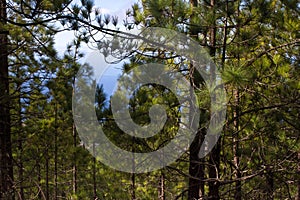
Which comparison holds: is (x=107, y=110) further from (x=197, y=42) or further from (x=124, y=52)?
(x=197, y=42)

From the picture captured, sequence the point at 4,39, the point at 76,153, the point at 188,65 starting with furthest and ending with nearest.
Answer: the point at 76,153 < the point at 4,39 < the point at 188,65

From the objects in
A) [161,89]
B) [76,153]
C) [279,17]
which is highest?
[279,17]

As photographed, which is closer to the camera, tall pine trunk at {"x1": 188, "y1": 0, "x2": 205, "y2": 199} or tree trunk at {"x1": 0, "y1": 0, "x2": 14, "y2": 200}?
tall pine trunk at {"x1": 188, "y1": 0, "x2": 205, "y2": 199}

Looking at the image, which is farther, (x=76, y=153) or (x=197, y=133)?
(x=76, y=153)

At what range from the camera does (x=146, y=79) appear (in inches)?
140

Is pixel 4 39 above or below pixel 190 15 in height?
above

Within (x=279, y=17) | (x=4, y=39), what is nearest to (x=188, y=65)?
(x=279, y=17)

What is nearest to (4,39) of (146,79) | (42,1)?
(42,1)

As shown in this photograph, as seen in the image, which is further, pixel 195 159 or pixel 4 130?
pixel 4 130

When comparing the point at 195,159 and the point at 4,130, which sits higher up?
the point at 4,130

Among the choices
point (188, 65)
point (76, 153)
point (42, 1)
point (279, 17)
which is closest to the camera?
point (279, 17)

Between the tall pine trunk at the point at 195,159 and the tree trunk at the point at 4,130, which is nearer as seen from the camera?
the tall pine trunk at the point at 195,159

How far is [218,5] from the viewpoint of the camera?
3.30m

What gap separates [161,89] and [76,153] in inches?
181
